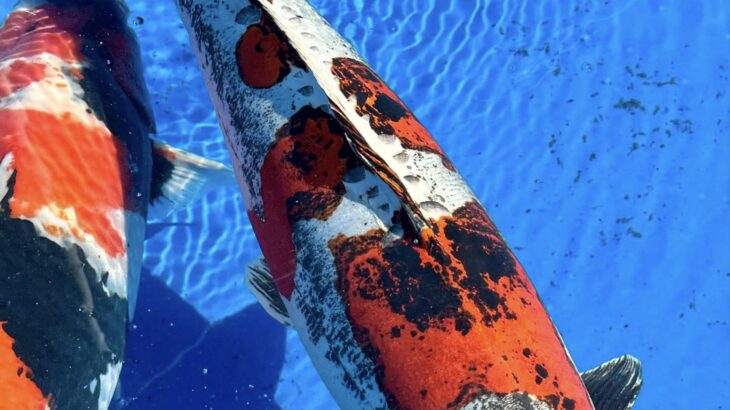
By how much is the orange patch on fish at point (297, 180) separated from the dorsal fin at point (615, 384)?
1.25m

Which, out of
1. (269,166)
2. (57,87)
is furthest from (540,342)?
(57,87)

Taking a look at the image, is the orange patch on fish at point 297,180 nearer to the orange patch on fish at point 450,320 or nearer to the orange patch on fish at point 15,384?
the orange patch on fish at point 450,320

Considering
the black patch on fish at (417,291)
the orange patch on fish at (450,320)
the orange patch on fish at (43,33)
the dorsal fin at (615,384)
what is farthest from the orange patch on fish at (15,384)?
the dorsal fin at (615,384)

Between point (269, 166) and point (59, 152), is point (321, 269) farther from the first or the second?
point (59, 152)

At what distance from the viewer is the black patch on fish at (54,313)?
2.98m

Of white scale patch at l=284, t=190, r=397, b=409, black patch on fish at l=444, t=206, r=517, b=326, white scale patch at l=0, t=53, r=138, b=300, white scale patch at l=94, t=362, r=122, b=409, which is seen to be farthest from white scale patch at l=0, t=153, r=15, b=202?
black patch on fish at l=444, t=206, r=517, b=326

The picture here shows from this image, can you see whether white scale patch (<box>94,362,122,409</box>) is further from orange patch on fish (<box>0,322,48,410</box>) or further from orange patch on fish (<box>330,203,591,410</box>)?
orange patch on fish (<box>330,203,591,410</box>)

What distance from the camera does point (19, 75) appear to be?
12.1ft

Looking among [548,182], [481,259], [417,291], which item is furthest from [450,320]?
[548,182]

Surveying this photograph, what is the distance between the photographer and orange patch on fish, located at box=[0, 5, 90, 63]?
3838mm

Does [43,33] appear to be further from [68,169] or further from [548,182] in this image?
[548,182]

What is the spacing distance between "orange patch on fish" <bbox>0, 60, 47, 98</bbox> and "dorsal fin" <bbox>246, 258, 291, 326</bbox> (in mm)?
1373

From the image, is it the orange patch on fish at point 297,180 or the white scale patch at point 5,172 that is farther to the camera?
the white scale patch at point 5,172

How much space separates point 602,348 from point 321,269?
2.29 meters
